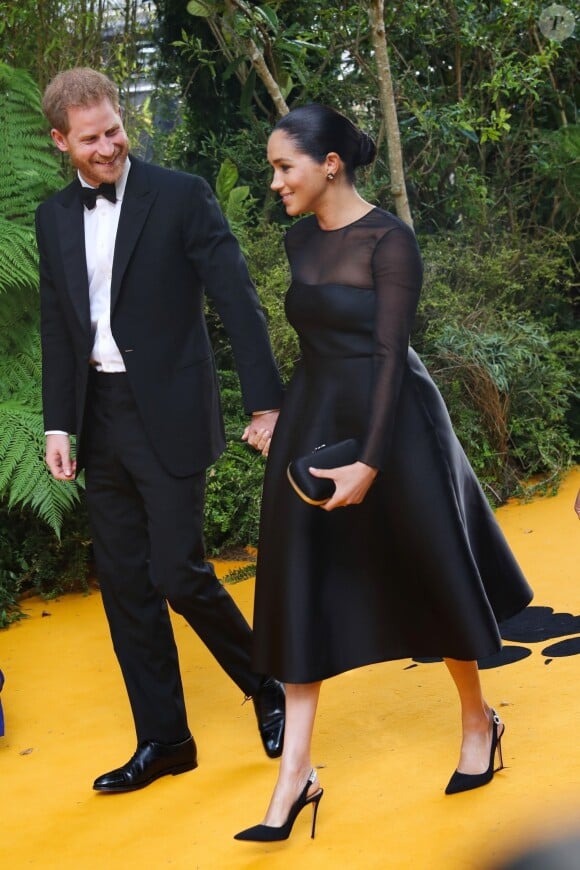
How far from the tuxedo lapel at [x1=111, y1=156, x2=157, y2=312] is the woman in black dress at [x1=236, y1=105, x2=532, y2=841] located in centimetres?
51

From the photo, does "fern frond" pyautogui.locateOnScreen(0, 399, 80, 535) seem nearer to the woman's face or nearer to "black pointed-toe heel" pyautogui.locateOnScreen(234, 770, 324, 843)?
"black pointed-toe heel" pyautogui.locateOnScreen(234, 770, 324, 843)

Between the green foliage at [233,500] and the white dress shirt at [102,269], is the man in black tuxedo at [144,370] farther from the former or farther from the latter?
the green foliage at [233,500]

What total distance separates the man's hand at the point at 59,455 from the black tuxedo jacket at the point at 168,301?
0.12m

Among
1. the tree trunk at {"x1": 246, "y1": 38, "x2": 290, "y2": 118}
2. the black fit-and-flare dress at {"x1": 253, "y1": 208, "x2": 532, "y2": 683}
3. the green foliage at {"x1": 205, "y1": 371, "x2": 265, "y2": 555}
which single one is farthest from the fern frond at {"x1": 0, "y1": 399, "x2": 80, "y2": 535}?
the tree trunk at {"x1": 246, "y1": 38, "x2": 290, "y2": 118}

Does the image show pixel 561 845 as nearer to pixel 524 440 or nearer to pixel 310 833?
pixel 310 833

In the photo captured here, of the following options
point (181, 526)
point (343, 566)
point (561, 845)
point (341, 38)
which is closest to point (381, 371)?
point (343, 566)

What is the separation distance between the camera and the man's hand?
3428 mm

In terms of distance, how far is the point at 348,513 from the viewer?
2893 millimetres

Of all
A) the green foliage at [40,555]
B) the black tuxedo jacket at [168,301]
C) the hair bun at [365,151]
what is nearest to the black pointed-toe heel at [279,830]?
the black tuxedo jacket at [168,301]

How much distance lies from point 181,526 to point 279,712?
69cm

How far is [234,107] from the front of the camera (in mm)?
8461

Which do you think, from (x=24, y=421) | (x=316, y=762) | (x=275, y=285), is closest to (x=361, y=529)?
(x=316, y=762)

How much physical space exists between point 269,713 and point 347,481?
1.08 m

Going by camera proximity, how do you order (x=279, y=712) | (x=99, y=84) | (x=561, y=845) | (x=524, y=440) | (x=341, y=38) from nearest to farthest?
(x=561, y=845), (x=99, y=84), (x=279, y=712), (x=524, y=440), (x=341, y=38)
